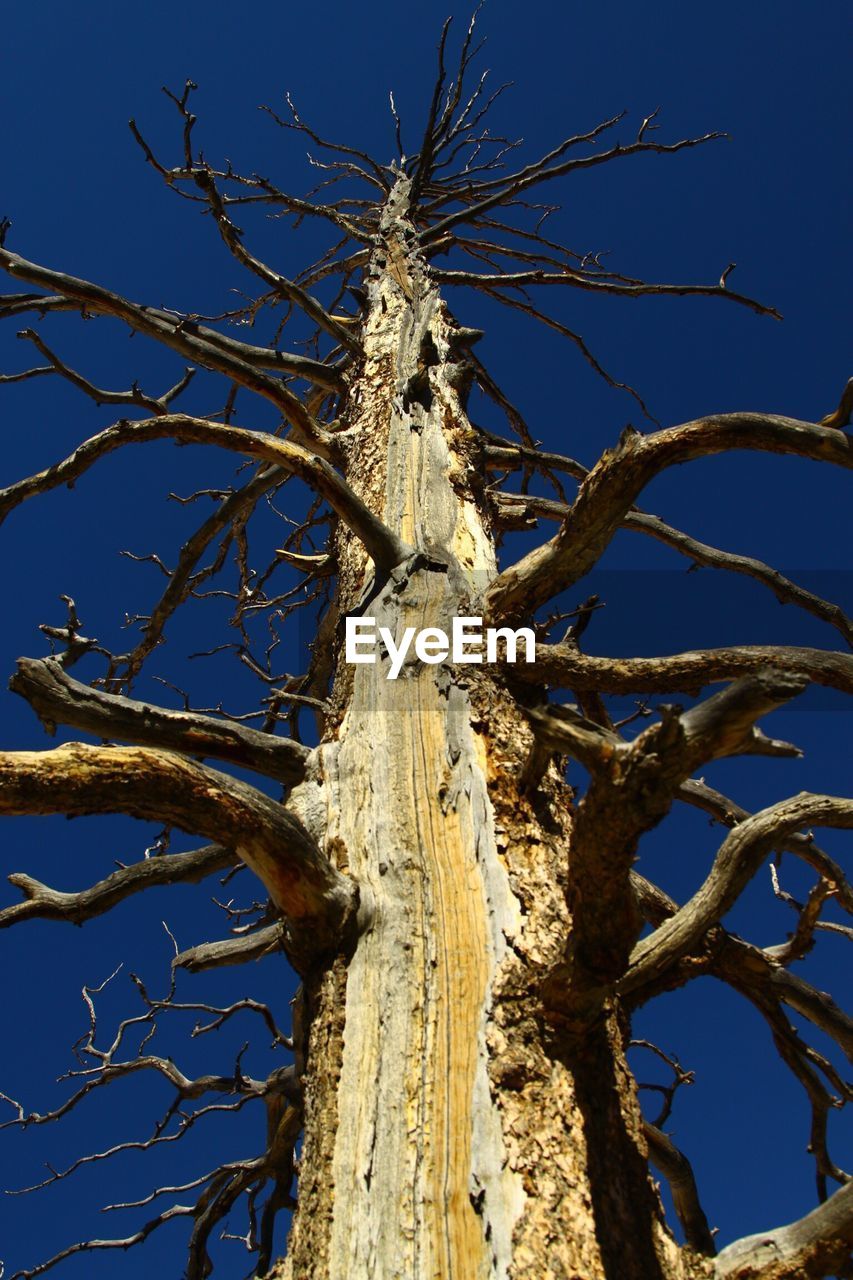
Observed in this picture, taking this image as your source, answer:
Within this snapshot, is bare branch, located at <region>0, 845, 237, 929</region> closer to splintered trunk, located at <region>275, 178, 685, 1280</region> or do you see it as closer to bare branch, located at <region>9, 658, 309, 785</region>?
bare branch, located at <region>9, 658, 309, 785</region>

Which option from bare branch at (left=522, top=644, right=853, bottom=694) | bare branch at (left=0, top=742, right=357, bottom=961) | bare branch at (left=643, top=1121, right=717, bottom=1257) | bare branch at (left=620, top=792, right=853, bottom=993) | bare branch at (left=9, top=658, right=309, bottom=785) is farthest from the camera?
bare branch at (left=643, top=1121, right=717, bottom=1257)

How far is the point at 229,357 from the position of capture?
3361 millimetres

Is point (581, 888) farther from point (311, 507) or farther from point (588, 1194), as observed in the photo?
point (311, 507)

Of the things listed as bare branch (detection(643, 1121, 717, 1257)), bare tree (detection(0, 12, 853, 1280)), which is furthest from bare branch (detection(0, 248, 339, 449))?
bare branch (detection(643, 1121, 717, 1257))

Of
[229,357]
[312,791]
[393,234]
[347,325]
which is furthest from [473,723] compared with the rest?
[393,234]

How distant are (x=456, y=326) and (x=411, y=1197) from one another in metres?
4.58

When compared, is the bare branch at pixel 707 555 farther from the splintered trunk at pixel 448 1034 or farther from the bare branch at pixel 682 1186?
the bare branch at pixel 682 1186

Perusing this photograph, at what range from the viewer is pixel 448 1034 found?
162 centimetres

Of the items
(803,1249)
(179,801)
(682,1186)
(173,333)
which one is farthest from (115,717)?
(682,1186)

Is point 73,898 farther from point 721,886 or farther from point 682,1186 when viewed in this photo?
point 682,1186
